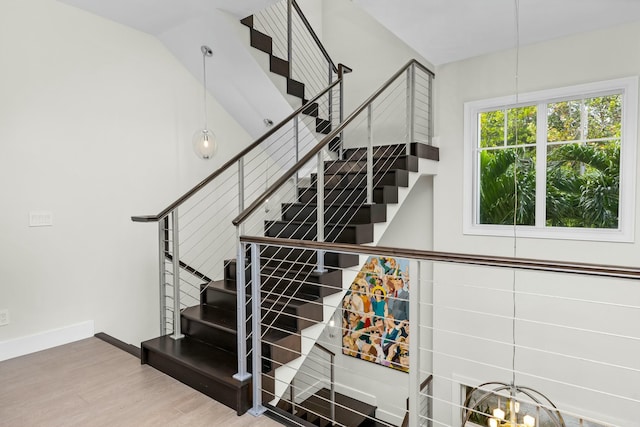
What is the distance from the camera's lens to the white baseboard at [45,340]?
10.0ft

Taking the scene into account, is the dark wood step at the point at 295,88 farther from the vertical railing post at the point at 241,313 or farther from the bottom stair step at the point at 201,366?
the bottom stair step at the point at 201,366

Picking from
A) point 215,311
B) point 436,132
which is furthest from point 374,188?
point 215,311

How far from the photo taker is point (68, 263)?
11.1 ft

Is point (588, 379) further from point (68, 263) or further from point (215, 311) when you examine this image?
point (68, 263)

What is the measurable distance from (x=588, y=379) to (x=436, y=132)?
270 centimetres

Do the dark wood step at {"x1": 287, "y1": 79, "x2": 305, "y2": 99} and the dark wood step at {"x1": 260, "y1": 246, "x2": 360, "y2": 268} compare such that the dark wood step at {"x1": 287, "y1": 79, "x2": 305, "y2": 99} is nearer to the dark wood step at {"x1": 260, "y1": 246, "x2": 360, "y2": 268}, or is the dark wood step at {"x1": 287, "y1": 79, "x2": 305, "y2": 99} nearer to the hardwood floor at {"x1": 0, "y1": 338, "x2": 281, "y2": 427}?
the dark wood step at {"x1": 260, "y1": 246, "x2": 360, "y2": 268}

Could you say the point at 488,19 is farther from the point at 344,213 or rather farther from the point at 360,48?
the point at 360,48

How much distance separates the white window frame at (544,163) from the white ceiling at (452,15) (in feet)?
1.66

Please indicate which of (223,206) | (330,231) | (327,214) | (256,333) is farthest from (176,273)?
(223,206)

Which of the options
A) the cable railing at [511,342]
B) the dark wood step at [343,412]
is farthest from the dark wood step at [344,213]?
the dark wood step at [343,412]

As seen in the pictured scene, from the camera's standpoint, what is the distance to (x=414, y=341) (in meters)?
1.74

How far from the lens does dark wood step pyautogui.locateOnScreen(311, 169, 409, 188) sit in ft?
12.6

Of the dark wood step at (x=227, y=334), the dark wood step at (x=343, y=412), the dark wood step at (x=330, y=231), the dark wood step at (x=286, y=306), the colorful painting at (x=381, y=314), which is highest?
the dark wood step at (x=330, y=231)

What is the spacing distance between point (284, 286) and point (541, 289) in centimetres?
242
